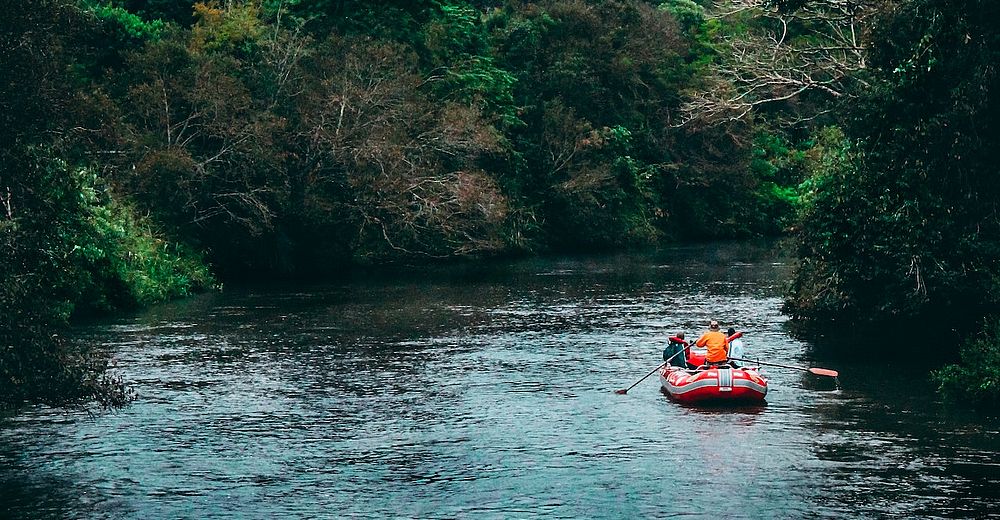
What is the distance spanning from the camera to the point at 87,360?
19859 mm

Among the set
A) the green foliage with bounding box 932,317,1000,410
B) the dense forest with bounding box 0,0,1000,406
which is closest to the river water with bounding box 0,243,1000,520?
the green foliage with bounding box 932,317,1000,410

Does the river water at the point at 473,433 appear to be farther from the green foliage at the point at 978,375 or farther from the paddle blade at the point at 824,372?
the green foliage at the point at 978,375

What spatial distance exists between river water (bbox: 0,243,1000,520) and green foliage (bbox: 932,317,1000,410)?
1.81 ft

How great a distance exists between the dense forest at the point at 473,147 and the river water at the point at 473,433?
1797 millimetres

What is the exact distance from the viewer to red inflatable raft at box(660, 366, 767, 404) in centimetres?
2619

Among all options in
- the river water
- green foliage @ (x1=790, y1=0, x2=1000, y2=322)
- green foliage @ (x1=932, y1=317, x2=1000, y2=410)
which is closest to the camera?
the river water

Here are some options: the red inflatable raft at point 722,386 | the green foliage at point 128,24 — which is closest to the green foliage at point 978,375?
the red inflatable raft at point 722,386

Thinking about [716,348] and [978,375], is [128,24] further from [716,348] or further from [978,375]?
[978,375]

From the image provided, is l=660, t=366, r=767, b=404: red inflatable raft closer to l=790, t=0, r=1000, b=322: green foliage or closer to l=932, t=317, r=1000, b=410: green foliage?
l=932, t=317, r=1000, b=410: green foliage

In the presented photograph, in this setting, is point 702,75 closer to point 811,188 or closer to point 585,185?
point 585,185

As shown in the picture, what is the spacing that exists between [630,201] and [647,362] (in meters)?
39.9

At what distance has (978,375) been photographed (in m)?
25.0

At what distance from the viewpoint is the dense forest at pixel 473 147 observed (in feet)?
67.6

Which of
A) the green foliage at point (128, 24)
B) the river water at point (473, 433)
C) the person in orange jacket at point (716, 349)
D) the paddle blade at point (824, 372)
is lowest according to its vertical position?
the river water at point (473, 433)
